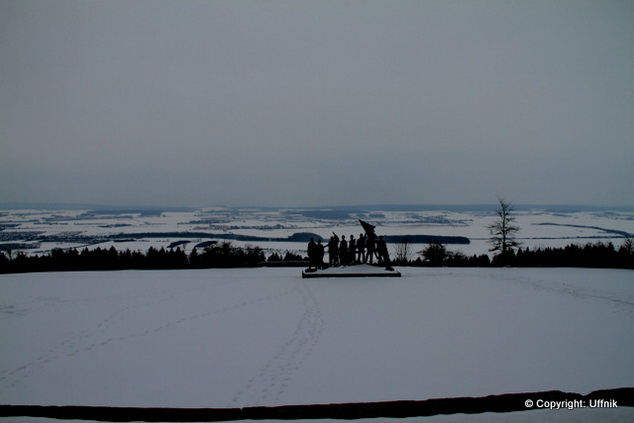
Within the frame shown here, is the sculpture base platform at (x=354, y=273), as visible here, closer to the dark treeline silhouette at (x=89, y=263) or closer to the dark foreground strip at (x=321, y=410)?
the dark treeline silhouette at (x=89, y=263)

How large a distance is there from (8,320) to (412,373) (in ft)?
36.3

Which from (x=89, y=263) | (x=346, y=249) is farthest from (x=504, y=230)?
(x=89, y=263)

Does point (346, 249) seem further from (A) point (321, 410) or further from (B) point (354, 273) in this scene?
(A) point (321, 410)

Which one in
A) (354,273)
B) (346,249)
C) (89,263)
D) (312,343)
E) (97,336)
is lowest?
(89,263)

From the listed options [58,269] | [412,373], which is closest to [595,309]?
[412,373]

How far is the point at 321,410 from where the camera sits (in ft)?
17.1

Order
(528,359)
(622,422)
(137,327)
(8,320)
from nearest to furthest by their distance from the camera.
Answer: (622,422), (528,359), (137,327), (8,320)

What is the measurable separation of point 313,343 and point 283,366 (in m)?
1.55

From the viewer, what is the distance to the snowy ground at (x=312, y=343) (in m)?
7.46

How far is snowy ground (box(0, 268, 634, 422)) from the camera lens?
294 inches

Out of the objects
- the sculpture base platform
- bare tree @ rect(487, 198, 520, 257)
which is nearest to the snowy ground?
the sculpture base platform

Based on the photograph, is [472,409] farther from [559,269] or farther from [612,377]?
[559,269]

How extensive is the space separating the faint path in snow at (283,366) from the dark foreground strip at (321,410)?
176cm

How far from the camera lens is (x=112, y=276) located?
22.7 metres
